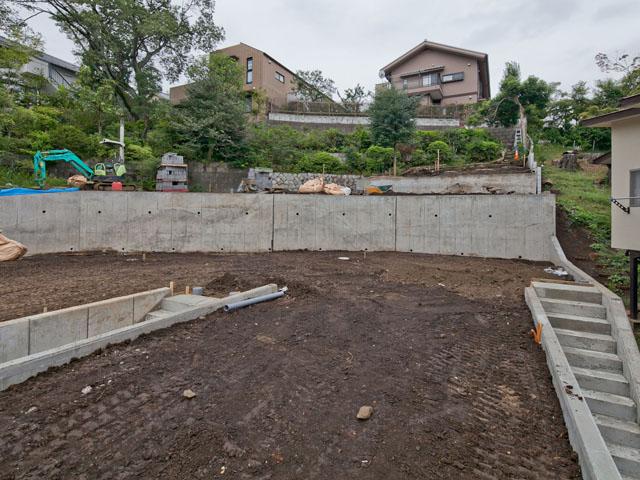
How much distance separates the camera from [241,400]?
2533 mm

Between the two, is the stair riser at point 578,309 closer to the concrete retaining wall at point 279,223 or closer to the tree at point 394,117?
the concrete retaining wall at point 279,223

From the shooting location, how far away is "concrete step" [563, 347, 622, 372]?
3.44m

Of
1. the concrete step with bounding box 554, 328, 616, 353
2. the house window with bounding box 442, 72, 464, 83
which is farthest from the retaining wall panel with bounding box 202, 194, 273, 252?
the house window with bounding box 442, 72, 464, 83

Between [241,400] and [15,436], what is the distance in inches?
58.6

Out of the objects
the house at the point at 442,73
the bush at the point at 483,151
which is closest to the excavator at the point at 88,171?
the bush at the point at 483,151

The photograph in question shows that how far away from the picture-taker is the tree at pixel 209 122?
12.7m

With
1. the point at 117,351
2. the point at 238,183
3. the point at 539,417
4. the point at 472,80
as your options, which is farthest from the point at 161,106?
the point at 472,80

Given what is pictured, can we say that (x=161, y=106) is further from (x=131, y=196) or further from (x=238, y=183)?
(x=131, y=196)

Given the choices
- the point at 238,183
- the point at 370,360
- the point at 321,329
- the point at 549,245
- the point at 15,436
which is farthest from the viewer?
the point at 238,183

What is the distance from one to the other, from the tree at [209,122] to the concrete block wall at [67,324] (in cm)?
947

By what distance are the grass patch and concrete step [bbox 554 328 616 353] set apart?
2489 mm

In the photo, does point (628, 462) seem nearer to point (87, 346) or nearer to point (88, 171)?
point (87, 346)

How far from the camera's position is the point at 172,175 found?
38.2ft

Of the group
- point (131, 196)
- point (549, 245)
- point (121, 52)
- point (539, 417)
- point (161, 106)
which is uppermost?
point (121, 52)
